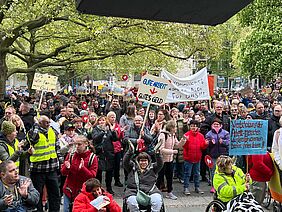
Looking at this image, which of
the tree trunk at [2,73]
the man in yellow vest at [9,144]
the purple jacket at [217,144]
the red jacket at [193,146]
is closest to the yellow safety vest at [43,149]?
the man in yellow vest at [9,144]

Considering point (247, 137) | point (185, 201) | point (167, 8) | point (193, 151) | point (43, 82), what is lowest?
point (185, 201)

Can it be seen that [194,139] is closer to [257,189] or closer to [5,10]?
[257,189]

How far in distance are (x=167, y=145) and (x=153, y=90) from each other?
1383mm

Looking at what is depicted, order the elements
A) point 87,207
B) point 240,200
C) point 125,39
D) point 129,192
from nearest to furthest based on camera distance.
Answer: point 240,200 < point 87,207 < point 129,192 < point 125,39

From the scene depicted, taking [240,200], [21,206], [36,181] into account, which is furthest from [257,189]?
[21,206]

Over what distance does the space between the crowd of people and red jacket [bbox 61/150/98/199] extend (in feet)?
0.05

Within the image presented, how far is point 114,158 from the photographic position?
31.4 ft

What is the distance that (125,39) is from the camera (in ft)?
57.1

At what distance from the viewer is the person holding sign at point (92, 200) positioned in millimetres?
5328

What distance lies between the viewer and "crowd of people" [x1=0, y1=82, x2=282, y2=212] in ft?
18.2

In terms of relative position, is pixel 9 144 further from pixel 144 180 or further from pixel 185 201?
pixel 185 201

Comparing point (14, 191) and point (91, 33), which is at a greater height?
point (91, 33)

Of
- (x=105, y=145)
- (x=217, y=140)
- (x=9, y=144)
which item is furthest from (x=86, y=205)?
(x=217, y=140)

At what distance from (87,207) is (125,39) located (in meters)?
12.5
